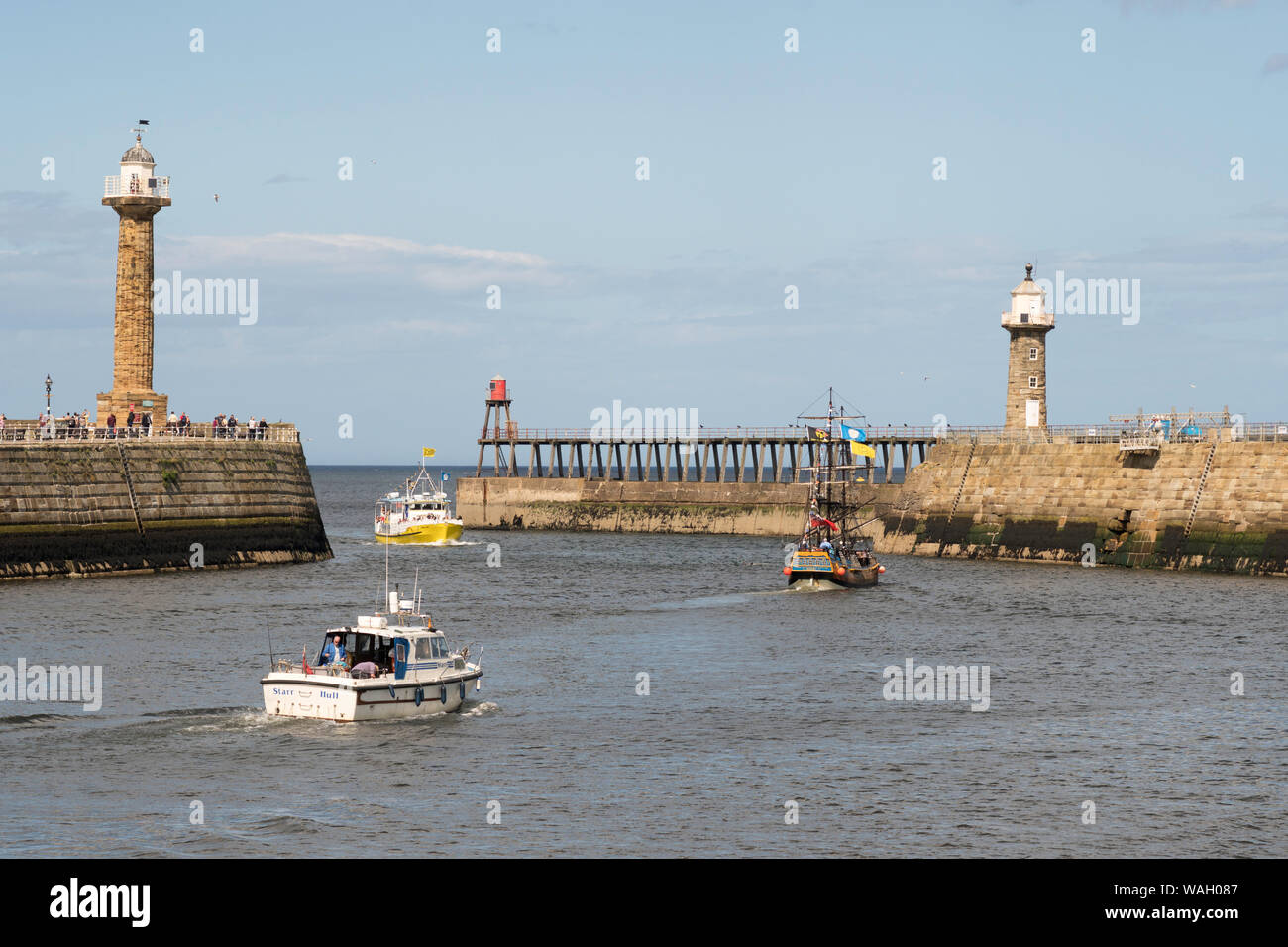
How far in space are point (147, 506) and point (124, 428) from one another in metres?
5.95

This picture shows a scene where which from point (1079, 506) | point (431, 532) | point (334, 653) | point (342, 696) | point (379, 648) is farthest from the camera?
point (431, 532)

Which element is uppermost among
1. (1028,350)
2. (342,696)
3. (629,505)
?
(1028,350)

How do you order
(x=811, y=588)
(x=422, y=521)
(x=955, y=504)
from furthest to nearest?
(x=422, y=521)
(x=955, y=504)
(x=811, y=588)

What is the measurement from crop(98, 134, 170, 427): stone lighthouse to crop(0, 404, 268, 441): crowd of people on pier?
145 centimetres

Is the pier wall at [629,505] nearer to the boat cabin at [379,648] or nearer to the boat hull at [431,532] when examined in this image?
the boat hull at [431,532]

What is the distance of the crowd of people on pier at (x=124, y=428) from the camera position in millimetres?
68125

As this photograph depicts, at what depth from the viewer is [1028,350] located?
93.1 metres

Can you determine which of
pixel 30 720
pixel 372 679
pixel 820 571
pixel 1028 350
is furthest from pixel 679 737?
pixel 1028 350

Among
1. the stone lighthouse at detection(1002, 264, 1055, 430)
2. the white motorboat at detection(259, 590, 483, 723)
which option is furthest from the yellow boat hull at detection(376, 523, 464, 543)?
the white motorboat at detection(259, 590, 483, 723)

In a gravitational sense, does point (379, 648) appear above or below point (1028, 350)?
below

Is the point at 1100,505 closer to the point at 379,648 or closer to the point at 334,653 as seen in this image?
the point at 379,648

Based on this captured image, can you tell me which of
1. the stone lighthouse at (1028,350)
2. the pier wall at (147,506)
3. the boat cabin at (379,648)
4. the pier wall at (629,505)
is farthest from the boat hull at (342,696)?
the pier wall at (629,505)
